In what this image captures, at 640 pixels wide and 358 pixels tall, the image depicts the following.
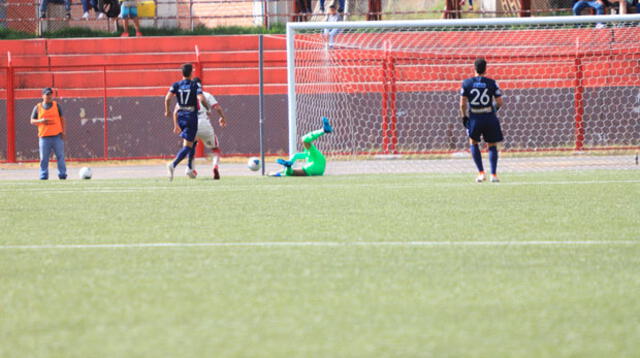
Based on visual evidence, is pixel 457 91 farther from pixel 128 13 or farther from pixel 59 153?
pixel 128 13

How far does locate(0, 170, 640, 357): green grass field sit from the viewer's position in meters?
4.33

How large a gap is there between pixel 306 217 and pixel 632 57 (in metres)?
14.2

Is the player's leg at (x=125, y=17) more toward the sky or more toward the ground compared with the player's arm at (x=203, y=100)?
more toward the sky

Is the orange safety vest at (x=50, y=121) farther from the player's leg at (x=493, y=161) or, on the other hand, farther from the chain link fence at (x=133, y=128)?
the player's leg at (x=493, y=161)

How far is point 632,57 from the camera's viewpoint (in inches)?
842

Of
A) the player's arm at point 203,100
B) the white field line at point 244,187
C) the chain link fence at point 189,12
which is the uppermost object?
the chain link fence at point 189,12

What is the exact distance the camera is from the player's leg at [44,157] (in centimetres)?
1745

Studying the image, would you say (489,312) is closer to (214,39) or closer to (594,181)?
(594,181)

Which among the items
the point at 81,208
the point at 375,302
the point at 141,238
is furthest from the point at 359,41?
the point at 375,302

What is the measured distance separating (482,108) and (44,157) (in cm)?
804

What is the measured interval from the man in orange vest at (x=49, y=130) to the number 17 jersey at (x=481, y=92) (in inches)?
298

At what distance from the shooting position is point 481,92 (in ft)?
44.6

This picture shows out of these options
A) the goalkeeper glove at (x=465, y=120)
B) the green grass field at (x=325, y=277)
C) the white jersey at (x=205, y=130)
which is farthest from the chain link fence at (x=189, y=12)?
the green grass field at (x=325, y=277)

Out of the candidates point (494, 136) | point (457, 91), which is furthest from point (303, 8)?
point (494, 136)
